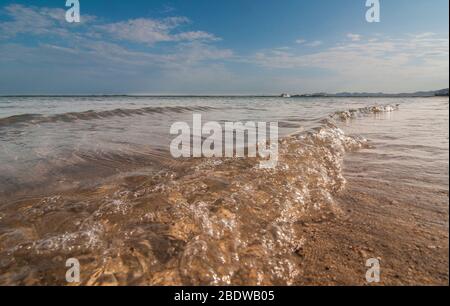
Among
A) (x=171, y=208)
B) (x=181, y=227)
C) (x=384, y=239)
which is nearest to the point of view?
(x=384, y=239)

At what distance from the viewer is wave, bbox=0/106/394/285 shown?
180 cm

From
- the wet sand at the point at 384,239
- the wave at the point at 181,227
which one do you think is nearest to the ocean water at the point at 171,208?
the wave at the point at 181,227

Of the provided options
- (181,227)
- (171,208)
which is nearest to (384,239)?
(181,227)

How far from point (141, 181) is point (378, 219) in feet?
8.58

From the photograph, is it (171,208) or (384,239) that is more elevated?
(171,208)

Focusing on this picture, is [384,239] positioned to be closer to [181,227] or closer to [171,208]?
[181,227]

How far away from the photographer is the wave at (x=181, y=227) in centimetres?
180

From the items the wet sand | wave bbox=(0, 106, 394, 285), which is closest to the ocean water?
wave bbox=(0, 106, 394, 285)

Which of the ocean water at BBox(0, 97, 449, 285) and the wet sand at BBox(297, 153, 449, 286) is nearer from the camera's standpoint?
the wet sand at BBox(297, 153, 449, 286)

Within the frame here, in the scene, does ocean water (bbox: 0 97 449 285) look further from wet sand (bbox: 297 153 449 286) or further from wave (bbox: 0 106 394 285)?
wet sand (bbox: 297 153 449 286)

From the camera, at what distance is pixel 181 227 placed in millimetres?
2258

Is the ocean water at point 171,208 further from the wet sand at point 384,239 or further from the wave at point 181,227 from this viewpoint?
the wet sand at point 384,239
